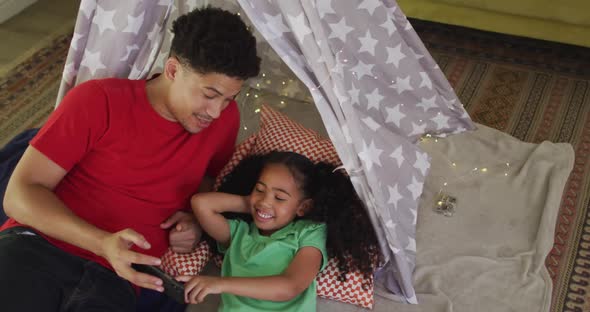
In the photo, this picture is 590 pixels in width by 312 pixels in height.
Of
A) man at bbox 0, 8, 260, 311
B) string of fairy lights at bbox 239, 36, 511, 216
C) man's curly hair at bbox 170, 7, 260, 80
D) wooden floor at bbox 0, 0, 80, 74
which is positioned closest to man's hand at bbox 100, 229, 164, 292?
man at bbox 0, 8, 260, 311

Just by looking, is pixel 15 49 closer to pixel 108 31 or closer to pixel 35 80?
pixel 35 80

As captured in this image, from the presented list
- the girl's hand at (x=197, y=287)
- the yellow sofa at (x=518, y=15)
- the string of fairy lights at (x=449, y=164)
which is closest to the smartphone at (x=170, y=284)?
the girl's hand at (x=197, y=287)

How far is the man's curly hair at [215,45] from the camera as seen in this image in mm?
1438

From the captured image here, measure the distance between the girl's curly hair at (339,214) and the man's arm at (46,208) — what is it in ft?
1.58

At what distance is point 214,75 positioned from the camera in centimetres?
145

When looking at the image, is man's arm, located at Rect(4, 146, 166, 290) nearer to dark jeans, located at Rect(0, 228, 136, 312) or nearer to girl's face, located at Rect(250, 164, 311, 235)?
dark jeans, located at Rect(0, 228, 136, 312)

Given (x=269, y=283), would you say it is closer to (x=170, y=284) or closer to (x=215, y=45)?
(x=170, y=284)

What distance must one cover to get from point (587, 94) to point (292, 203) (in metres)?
1.64

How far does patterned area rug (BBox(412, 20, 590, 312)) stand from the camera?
2.06 meters

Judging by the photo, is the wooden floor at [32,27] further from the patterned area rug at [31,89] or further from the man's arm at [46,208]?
the man's arm at [46,208]

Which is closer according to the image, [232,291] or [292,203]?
[232,291]

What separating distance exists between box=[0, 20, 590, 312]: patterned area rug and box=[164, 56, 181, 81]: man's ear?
1132 millimetres

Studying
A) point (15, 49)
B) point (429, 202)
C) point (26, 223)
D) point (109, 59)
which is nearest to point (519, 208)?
point (429, 202)

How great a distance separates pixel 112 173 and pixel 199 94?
0.89 ft
